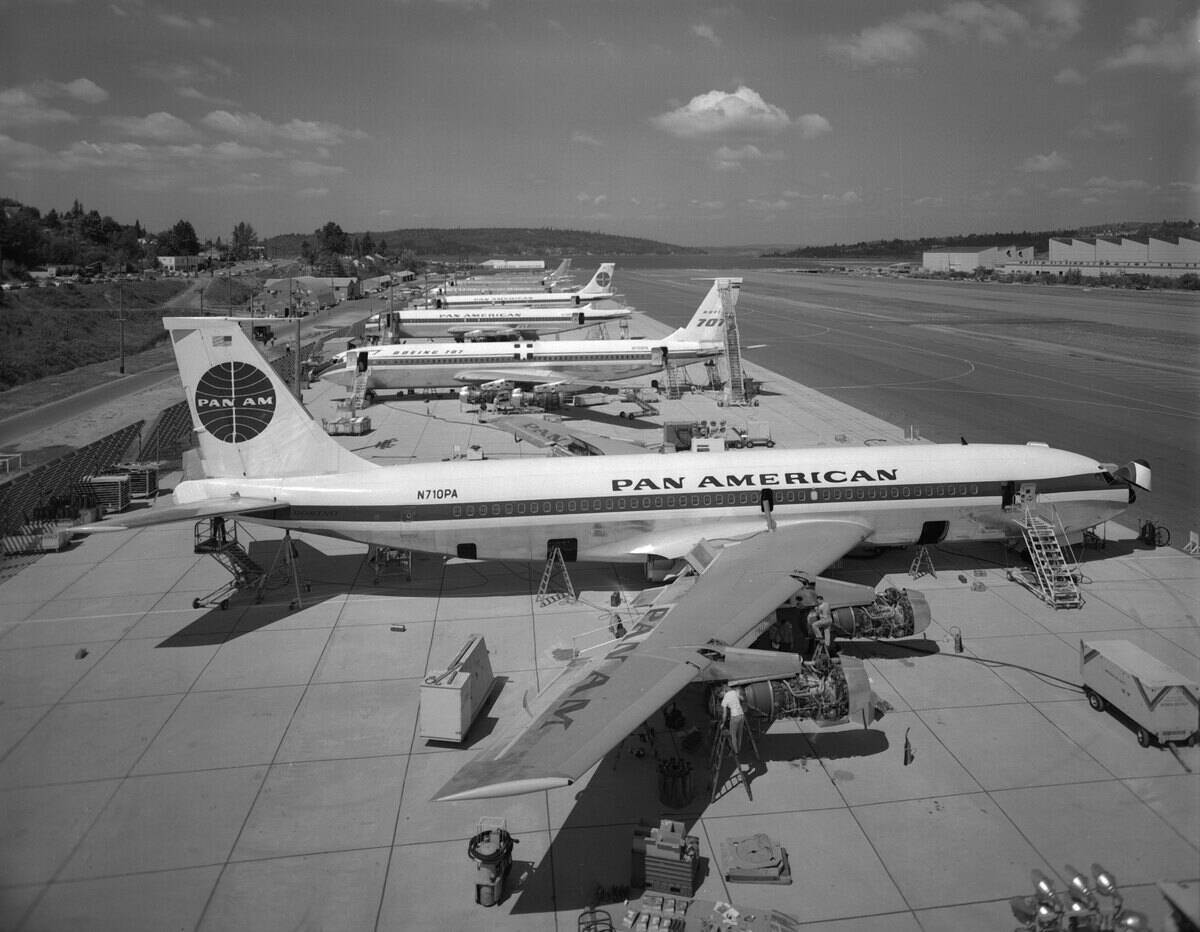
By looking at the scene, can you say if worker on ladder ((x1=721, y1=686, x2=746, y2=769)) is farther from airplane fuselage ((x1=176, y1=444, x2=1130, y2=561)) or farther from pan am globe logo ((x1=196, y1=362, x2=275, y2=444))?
pan am globe logo ((x1=196, y1=362, x2=275, y2=444))

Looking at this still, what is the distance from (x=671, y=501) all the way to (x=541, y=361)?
1344 inches

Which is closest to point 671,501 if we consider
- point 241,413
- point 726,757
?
point 726,757

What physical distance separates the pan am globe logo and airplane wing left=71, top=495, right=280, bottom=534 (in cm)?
197

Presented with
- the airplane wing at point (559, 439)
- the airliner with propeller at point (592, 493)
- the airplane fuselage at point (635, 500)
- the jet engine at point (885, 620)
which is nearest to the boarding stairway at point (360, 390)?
the airplane wing at point (559, 439)

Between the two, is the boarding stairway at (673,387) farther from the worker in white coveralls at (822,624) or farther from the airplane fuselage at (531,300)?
the airplane fuselage at (531,300)

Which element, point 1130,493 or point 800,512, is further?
point 1130,493

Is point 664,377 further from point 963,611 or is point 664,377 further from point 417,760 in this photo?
point 417,760

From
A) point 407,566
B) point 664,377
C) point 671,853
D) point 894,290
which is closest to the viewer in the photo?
point 671,853

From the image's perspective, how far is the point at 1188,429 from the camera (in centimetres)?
4509

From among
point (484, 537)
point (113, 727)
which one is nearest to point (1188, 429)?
point (484, 537)

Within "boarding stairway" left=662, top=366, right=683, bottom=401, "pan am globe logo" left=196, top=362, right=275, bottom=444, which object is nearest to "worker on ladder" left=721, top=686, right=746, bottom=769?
"pan am globe logo" left=196, top=362, right=275, bottom=444

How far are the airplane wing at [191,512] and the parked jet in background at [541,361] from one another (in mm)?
32702

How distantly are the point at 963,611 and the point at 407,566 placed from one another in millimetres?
16355

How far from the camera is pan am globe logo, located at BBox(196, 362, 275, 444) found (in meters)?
24.0
